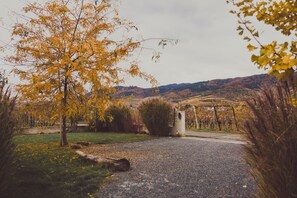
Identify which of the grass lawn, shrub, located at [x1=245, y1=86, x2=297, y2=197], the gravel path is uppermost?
shrub, located at [x1=245, y1=86, x2=297, y2=197]

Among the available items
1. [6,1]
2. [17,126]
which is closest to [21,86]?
[6,1]

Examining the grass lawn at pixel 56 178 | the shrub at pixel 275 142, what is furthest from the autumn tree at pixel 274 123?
the grass lawn at pixel 56 178

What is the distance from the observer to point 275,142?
1.91 metres

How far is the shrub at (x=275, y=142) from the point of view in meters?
1.98

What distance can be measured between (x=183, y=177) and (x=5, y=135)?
2981 millimetres

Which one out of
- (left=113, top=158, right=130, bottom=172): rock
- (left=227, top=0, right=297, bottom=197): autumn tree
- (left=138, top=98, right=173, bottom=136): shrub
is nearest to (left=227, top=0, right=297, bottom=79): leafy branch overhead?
(left=227, top=0, right=297, bottom=197): autumn tree

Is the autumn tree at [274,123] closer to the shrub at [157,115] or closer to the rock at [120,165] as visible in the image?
the rock at [120,165]

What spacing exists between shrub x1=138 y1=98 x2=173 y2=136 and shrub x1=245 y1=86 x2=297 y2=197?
8713 millimetres

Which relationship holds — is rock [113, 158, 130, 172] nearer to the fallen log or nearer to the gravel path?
the fallen log

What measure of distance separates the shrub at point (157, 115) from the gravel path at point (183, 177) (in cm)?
466

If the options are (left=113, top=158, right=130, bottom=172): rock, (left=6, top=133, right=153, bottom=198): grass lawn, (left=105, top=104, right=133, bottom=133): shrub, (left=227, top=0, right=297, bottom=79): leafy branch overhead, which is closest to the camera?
(left=227, top=0, right=297, bottom=79): leafy branch overhead

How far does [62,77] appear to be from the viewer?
7527 mm

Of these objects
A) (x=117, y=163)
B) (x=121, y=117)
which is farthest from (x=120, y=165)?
(x=121, y=117)

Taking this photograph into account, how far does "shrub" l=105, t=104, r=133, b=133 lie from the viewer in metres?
12.9
